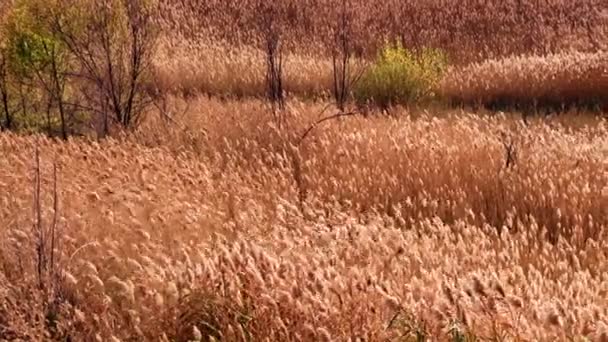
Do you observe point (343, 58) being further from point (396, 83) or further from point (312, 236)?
point (312, 236)

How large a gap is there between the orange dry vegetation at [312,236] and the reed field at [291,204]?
0.02 m

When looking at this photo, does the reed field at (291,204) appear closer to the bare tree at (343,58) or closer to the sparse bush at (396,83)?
the sparse bush at (396,83)

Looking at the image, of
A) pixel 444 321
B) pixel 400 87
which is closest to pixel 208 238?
pixel 444 321

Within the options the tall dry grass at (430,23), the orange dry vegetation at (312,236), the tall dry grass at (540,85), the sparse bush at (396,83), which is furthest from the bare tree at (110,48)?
the tall dry grass at (430,23)

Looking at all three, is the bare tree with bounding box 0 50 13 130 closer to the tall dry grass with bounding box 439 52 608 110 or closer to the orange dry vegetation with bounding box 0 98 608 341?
the orange dry vegetation with bounding box 0 98 608 341

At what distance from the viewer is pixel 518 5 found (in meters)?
19.2

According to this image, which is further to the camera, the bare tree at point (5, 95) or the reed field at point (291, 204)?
the bare tree at point (5, 95)

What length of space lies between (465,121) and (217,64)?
7092 millimetres

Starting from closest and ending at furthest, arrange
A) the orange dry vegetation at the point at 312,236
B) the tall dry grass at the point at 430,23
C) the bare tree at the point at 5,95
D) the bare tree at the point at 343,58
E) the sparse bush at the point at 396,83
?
the orange dry vegetation at the point at 312,236
the bare tree at the point at 5,95
the bare tree at the point at 343,58
the sparse bush at the point at 396,83
the tall dry grass at the point at 430,23

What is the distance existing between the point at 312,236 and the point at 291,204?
846 millimetres

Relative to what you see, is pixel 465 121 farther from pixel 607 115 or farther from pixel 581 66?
pixel 581 66

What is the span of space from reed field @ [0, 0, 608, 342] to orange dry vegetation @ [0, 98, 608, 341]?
20 mm

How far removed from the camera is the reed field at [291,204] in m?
3.29

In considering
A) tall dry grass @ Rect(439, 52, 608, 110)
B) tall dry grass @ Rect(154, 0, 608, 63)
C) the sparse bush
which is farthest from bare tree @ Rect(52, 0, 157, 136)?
tall dry grass @ Rect(154, 0, 608, 63)
